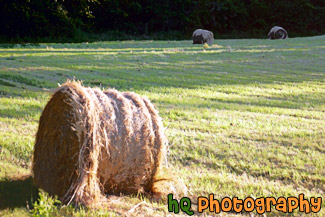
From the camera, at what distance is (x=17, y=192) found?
4750 millimetres

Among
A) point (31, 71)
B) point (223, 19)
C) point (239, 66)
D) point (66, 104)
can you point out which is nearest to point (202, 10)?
point (223, 19)

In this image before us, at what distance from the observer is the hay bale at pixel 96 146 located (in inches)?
178

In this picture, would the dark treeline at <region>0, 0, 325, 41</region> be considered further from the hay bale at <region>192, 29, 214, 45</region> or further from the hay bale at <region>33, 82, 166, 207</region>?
the hay bale at <region>33, 82, 166, 207</region>

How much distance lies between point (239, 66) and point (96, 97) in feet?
44.1

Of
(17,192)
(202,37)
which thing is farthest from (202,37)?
(17,192)

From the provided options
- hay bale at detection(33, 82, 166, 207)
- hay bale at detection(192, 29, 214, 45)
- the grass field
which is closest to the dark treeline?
hay bale at detection(192, 29, 214, 45)

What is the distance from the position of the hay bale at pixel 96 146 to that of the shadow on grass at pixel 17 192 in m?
0.14

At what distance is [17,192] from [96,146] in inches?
41.5

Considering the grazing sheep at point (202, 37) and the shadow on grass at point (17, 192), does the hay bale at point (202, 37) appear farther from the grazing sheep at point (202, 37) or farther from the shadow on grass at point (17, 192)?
the shadow on grass at point (17, 192)

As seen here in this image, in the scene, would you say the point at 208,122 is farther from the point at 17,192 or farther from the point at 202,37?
the point at 202,37

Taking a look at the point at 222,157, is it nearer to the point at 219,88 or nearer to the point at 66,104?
the point at 66,104

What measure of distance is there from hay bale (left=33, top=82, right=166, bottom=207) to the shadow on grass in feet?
0.47

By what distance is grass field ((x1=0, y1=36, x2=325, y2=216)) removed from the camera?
502 cm

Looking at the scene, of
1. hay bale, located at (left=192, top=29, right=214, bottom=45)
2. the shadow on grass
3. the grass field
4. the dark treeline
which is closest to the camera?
the shadow on grass
